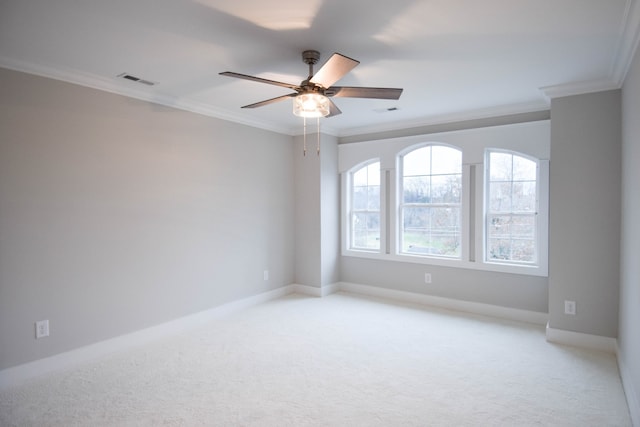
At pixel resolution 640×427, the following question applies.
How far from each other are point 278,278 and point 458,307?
2438 mm

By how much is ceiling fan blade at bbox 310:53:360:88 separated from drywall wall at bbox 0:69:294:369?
2082 mm

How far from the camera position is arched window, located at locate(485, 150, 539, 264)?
14.0ft

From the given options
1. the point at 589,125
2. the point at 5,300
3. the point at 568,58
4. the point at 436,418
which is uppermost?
the point at 568,58

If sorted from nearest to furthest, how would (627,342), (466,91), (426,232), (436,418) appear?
(436,418), (627,342), (466,91), (426,232)

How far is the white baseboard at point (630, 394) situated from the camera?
2.24m

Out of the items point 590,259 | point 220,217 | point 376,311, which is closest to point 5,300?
point 220,217

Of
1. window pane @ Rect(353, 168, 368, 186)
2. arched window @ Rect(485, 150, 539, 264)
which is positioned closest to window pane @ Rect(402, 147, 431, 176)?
window pane @ Rect(353, 168, 368, 186)

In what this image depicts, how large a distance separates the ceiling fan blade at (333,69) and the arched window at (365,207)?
3.05 metres

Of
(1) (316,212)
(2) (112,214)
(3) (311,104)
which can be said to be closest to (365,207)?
(1) (316,212)

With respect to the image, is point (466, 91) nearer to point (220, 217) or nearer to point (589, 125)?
point (589, 125)

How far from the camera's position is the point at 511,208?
14.4ft

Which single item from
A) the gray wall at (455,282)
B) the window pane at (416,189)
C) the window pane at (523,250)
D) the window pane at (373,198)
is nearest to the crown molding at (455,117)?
the window pane at (416,189)

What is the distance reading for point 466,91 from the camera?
12.1ft

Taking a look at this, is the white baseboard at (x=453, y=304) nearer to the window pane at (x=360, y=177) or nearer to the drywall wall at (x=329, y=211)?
the drywall wall at (x=329, y=211)
